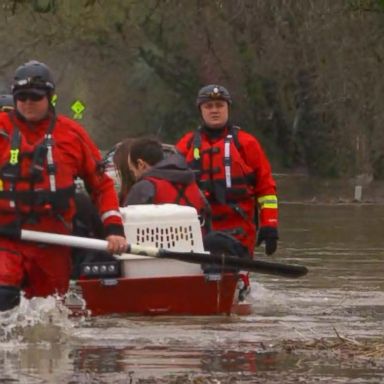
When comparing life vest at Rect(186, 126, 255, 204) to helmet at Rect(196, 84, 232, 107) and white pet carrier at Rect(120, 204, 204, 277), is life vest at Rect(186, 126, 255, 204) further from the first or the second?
white pet carrier at Rect(120, 204, 204, 277)

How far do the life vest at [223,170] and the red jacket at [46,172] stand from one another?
9.67 ft

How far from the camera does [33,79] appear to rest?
918 centimetres

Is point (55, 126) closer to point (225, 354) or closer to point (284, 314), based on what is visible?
point (225, 354)

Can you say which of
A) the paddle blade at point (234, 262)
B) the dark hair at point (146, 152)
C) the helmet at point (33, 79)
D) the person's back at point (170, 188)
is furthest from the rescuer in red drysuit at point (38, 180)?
the dark hair at point (146, 152)

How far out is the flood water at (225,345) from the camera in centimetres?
809

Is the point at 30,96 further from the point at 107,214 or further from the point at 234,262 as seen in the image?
the point at 234,262

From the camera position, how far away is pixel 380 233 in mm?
23094

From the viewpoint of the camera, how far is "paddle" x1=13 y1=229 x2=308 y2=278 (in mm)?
9109

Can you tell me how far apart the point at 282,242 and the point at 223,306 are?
9.30m

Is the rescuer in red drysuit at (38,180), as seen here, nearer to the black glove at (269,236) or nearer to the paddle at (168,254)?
the paddle at (168,254)

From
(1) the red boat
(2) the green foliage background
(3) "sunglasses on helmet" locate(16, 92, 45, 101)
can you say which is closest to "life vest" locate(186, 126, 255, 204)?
(1) the red boat

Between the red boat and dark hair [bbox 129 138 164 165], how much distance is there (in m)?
1.11

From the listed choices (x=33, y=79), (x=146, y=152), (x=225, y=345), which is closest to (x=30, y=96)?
(x=33, y=79)

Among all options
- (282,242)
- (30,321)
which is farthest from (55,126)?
(282,242)
